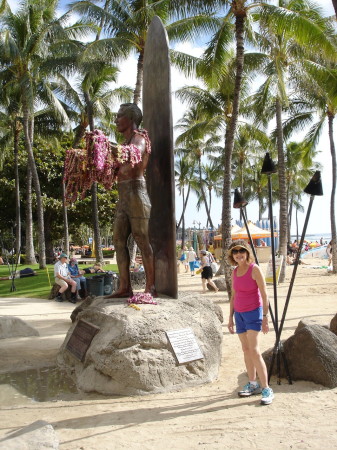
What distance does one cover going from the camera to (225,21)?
13.7 meters

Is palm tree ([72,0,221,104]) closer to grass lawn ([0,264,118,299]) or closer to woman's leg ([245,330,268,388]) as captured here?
grass lawn ([0,264,118,299])

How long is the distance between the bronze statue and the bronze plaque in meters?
0.58

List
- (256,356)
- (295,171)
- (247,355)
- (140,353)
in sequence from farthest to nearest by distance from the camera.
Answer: (295,171)
(140,353)
(247,355)
(256,356)

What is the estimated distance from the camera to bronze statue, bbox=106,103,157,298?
5.39 meters

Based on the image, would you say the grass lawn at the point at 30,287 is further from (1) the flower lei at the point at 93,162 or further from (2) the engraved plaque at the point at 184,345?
(2) the engraved plaque at the point at 184,345

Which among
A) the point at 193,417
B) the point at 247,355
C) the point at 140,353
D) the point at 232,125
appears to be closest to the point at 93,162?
the point at 140,353

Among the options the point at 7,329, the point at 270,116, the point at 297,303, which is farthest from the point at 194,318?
the point at 270,116

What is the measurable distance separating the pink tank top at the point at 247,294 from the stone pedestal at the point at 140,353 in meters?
0.89

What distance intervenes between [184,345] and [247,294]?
988mm

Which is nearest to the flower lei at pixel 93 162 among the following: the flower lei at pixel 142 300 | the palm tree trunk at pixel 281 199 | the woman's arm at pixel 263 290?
the flower lei at pixel 142 300

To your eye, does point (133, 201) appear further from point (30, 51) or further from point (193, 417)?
point (30, 51)

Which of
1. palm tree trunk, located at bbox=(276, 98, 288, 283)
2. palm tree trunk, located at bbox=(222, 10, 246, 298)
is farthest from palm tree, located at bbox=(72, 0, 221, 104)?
palm tree trunk, located at bbox=(276, 98, 288, 283)

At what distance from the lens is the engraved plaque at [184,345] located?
4.70m

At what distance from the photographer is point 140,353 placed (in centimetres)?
456
